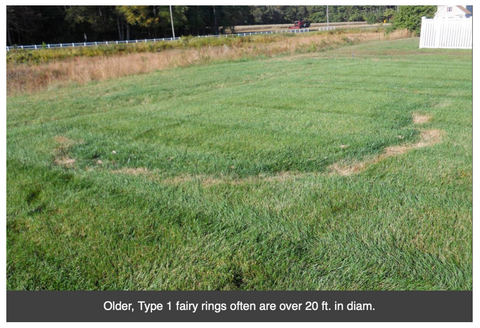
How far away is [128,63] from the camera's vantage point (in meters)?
14.4

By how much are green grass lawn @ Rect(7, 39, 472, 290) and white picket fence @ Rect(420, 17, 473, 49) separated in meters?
12.5

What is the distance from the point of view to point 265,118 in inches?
244

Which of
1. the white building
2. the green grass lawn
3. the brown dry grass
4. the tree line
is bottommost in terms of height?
the green grass lawn

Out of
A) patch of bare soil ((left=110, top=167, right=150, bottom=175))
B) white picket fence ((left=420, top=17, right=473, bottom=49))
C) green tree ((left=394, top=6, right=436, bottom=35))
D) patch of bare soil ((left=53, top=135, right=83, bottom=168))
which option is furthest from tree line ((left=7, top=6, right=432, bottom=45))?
patch of bare soil ((left=110, top=167, right=150, bottom=175))

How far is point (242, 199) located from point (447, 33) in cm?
1836

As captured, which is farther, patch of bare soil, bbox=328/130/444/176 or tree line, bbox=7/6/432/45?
tree line, bbox=7/6/432/45

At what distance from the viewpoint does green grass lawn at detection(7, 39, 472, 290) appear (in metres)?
2.48

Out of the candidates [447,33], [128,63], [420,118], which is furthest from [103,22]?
[420,118]

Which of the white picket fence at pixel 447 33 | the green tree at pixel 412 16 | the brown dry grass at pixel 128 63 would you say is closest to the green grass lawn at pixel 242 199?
the brown dry grass at pixel 128 63

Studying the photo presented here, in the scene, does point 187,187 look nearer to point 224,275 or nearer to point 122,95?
point 224,275

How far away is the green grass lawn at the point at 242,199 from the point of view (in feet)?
8.13

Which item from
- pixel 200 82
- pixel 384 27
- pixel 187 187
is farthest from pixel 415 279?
pixel 384 27

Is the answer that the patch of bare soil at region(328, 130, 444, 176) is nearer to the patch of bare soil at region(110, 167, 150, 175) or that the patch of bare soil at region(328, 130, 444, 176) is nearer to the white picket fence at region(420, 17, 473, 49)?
the patch of bare soil at region(110, 167, 150, 175)

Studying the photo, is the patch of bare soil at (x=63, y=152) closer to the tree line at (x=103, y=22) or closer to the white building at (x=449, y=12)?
the white building at (x=449, y=12)
